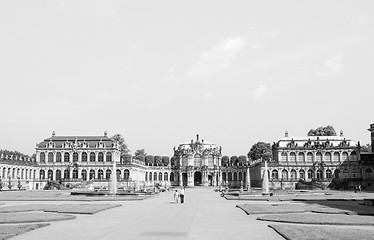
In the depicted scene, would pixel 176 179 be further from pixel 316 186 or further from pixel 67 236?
pixel 67 236

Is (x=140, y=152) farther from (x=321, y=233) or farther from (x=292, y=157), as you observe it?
(x=321, y=233)

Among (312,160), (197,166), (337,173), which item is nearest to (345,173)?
(337,173)

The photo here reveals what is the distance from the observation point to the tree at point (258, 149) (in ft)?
520

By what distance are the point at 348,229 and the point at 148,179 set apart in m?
118

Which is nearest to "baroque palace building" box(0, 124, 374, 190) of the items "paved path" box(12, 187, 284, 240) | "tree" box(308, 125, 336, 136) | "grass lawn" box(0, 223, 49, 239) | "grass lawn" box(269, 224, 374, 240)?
"tree" box(308, 125, 336, 136)

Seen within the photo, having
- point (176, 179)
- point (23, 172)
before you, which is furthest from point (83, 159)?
Answer: point (176, 179)

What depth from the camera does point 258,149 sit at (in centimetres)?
15988

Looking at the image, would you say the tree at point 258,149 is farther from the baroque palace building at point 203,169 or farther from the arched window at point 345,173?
the arched window at point 345,173

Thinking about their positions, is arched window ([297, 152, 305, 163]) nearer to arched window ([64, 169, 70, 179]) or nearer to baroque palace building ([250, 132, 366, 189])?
baroque palace building ([250, 132, 366, 189])

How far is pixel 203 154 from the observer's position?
141000 millimetres

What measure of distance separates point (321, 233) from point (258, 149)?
462ft

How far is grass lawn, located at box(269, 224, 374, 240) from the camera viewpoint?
757 inches

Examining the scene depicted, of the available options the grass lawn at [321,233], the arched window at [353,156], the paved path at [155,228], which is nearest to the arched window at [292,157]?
the arched window at [353,156]

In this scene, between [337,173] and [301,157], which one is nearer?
[337,173]
